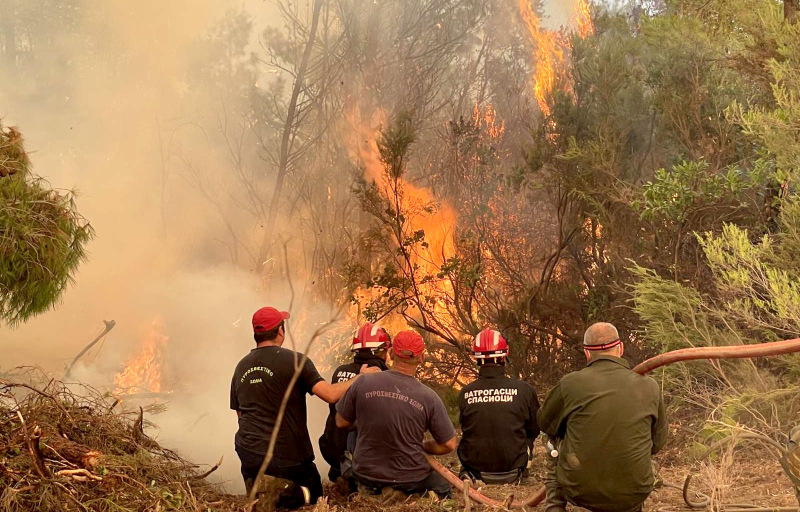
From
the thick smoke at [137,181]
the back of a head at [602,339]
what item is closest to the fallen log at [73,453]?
the back of a head at [602,339]

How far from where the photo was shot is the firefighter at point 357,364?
6.74 meters

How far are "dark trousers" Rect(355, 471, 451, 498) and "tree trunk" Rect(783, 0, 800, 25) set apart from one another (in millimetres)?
5820

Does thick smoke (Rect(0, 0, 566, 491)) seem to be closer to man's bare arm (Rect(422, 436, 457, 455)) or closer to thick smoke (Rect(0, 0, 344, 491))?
thick smoke (Rect(0, 0, 344, 491))

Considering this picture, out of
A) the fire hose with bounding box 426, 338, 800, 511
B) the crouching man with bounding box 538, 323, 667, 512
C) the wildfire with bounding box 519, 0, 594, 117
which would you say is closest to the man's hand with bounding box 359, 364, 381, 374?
the fire hose with bounding box 426, 338, 800, 511

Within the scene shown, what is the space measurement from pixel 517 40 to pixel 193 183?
1257cm

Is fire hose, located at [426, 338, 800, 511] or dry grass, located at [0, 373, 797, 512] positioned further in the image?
dry grass, located at [0, 373, 797, 512]

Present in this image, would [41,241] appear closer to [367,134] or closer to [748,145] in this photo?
[748,145]

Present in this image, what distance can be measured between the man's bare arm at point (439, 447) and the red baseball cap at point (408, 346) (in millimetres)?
669

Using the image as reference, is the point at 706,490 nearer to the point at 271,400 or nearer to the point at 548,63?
the point at 271,400

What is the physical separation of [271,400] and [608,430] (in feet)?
7.81

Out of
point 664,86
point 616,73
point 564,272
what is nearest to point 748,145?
point 664,86

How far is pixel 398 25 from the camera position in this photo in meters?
18.4

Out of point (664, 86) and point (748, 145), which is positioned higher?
point (664, 86)

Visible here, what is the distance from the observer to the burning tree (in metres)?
4.81
